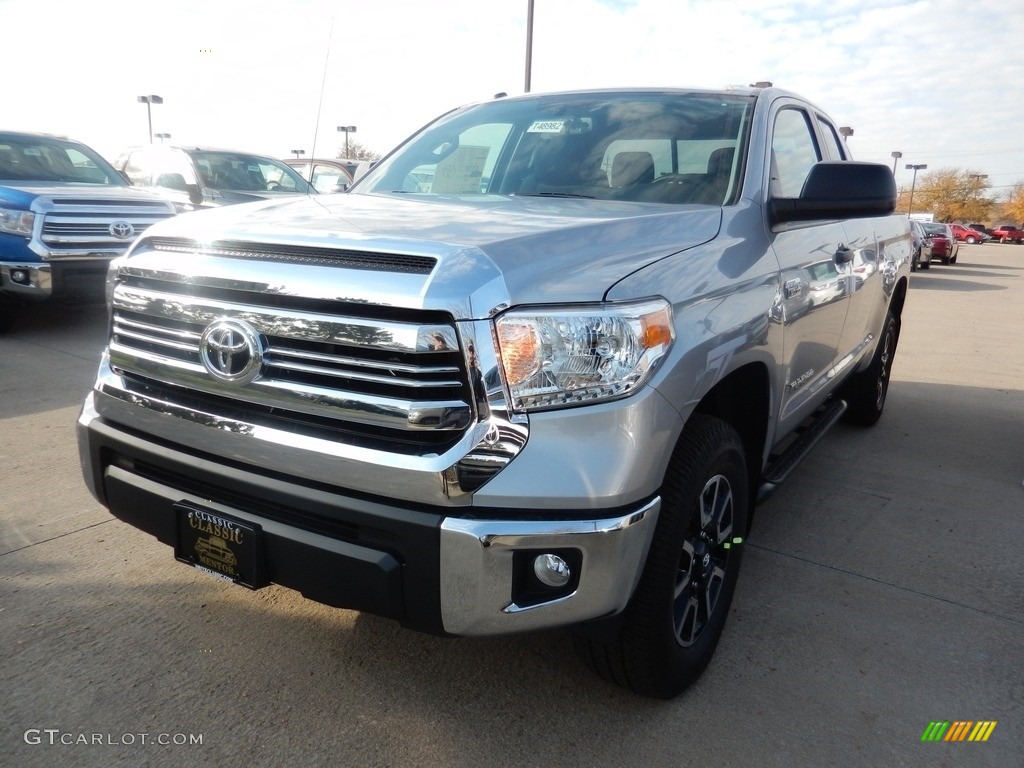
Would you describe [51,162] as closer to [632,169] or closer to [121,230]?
[121,230]

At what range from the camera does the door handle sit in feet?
11.5

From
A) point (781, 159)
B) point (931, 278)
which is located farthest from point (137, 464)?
point (931, 278)

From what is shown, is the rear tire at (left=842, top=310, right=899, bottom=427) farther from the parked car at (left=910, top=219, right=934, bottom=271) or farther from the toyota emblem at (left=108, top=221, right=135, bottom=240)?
the parked car at (left=910, top=219, right=934, bottom=271)

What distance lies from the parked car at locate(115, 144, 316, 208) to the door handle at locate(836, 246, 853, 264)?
6.86 meters

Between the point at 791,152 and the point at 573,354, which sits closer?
the point at 573,354

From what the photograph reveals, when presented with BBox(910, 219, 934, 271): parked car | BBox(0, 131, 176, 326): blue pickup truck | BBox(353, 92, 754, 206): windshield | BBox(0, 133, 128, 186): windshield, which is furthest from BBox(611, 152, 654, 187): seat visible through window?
BBox(910, 219, 934, 271): parked car

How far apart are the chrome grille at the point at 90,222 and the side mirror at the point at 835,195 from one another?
20.4ft

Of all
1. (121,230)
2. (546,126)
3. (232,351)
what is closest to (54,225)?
(121,230)

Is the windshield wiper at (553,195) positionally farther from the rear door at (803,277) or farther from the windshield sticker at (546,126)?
the rear door at (803,277)

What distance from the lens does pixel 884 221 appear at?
15.2ft

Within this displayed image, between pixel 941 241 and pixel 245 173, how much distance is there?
77.5 ft

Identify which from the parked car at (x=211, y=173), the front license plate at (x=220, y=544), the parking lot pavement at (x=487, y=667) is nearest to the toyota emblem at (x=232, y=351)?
the front license plate at (x=220, y=544)

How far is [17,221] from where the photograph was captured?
6.74m

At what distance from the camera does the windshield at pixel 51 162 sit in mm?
7590
